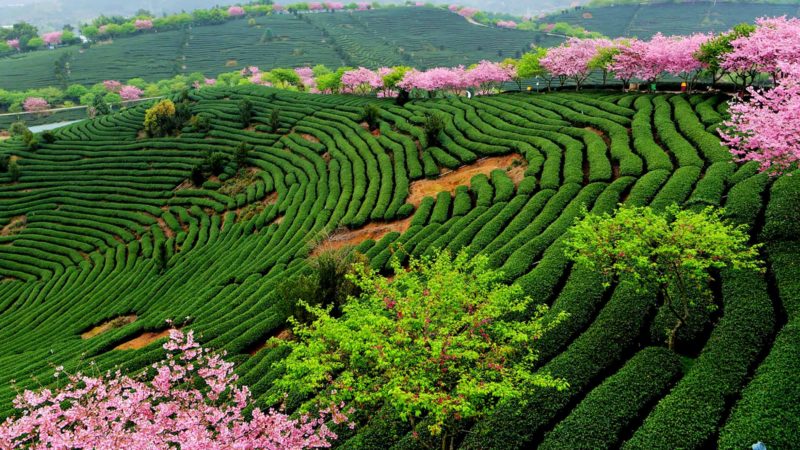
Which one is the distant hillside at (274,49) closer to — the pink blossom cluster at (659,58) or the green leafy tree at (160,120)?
the green leafy tree at (160,120)

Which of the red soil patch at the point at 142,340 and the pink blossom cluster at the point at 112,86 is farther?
the pink blossom cluster at the point at 112,86

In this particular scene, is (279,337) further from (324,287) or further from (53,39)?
(53,39)

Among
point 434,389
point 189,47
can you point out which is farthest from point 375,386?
point 189,47

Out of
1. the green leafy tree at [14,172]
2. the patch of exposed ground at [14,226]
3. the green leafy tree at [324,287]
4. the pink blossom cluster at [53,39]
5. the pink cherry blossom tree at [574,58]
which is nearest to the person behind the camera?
the green leafy tree at [324,287]

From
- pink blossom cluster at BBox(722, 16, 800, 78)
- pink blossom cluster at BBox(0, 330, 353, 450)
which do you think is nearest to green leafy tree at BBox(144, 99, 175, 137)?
pink blossom cluster at BBox(0, 330, 353, 450)

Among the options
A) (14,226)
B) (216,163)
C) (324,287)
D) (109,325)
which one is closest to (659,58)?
(324,287)

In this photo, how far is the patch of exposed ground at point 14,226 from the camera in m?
49.9

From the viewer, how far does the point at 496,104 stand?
168 ft

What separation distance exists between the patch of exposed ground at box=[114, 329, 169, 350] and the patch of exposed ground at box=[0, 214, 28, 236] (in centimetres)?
3520

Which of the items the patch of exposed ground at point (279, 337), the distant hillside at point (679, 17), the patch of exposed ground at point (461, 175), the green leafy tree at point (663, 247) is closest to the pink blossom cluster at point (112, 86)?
the patch of exposed ground at point (461, 175)

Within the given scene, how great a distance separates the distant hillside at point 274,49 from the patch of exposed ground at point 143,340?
12937 cm

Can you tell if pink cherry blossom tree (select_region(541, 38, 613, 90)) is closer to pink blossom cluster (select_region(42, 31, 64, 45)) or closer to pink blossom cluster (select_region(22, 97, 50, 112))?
pink blossom cluster (select_region(22, 97, 50, 112))

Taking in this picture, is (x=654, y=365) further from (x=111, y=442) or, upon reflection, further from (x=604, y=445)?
(x=111, y=442)

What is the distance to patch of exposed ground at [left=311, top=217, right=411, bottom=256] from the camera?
104 feet
